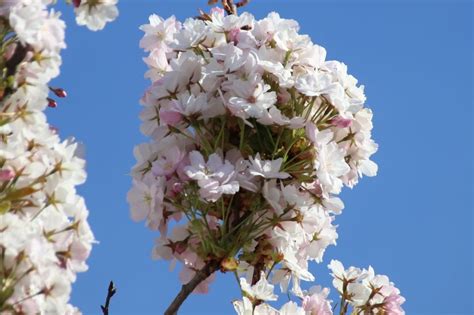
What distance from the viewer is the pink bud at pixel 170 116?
3617 mm

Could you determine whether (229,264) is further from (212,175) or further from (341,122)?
(341,122)

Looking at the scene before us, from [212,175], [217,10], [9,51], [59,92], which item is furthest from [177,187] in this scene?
[9,51]

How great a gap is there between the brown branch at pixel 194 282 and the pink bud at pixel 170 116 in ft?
1.94

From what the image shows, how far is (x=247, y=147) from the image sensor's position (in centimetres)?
359

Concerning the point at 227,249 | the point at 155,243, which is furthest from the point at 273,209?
the point at 155,243

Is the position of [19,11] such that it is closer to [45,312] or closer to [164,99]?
[45,312]

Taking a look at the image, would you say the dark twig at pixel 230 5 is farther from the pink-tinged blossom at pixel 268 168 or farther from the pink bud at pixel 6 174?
the pink bud at pixel 6 174

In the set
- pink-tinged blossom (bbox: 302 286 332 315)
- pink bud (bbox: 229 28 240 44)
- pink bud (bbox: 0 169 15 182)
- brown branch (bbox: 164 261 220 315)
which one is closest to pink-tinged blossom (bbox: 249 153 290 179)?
brown branch (bbox: 164 261 220 315)

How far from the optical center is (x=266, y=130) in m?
3.59

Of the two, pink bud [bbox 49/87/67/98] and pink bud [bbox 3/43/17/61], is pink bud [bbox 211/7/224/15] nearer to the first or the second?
pink bud [bbox 49/87/67/98]

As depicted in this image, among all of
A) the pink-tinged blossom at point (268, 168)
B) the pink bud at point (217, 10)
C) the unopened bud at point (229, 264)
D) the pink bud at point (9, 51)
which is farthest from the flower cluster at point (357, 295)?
the pink bud at point (9, 51)

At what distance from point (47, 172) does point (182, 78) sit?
1.14m

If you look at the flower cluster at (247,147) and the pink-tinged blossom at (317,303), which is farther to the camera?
the pink-tinged blossom at (317,303)

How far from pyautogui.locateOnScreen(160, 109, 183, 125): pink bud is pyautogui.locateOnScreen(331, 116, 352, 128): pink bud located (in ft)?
2.06
